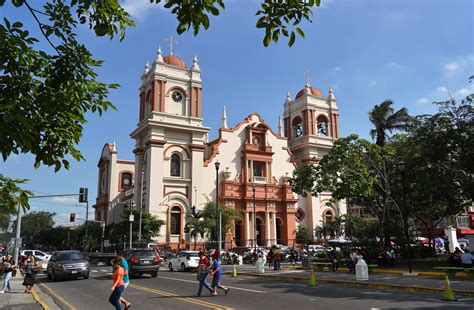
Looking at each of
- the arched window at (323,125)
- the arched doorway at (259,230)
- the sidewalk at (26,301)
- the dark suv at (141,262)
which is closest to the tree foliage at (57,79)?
the sidewalk at (26,301)

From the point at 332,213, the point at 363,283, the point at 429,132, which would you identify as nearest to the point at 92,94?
the point at 363,283

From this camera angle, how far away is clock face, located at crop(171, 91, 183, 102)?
153ft

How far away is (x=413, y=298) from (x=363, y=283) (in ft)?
13.3

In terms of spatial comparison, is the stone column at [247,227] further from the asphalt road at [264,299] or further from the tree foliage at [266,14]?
the tree foliage at [266,14]

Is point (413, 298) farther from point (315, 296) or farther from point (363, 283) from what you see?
point (363, 283)

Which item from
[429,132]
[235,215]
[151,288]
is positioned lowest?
[151,288]

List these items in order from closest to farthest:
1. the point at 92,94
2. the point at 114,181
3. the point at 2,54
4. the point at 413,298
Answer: the point at 2,54 < the point at 92,94 < the point at 413,298 < the point at 114,181

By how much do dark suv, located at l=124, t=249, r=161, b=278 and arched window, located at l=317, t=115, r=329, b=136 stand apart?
3839 cm

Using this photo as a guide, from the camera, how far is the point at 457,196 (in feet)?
80.8

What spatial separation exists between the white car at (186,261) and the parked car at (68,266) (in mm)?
7002

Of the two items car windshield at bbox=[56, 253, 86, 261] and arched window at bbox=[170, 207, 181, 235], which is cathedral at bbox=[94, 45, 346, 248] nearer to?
arched window at bbox=[170, 207, 181, 235]

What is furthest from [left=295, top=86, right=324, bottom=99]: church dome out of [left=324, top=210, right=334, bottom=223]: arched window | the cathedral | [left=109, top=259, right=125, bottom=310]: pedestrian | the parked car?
[left=109, top=259, right=125, bottom=310]: pedestrian

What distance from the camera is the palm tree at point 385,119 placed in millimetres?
36312

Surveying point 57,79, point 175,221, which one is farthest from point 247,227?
point 57,79
